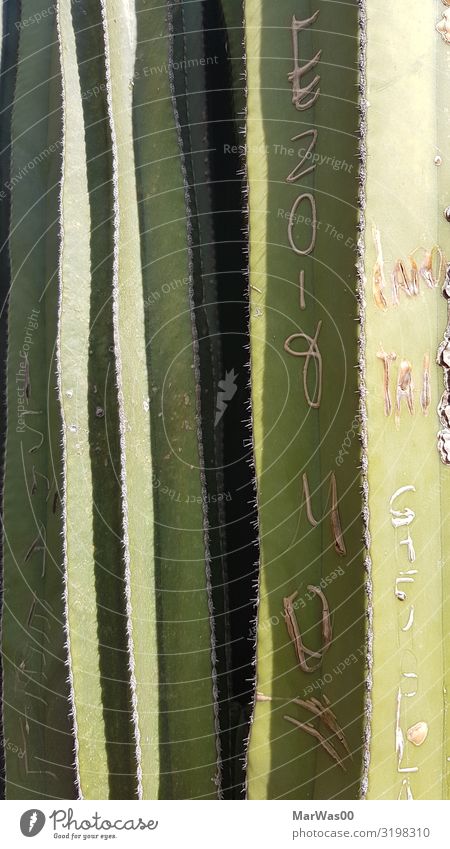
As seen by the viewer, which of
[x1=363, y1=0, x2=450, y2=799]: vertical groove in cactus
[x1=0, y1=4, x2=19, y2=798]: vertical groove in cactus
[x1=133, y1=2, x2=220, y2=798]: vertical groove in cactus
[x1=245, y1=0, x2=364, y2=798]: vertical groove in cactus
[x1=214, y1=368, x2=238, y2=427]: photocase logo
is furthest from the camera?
[x1=0, y1=4, x2=19, y2=798]: vertical groove in cactus

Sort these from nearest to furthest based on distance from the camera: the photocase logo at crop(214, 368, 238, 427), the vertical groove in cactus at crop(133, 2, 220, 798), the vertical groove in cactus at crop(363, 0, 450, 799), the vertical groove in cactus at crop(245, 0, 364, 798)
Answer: the vertical groove in cactus at crop(363, 0, 450, 799), the vertical groove in cactus at crop(245, 0, 364, 798), the vertical groove in cactus at crop(133, 2, 220, 798), the photocase logo at crop(214, 368, 238, 427)

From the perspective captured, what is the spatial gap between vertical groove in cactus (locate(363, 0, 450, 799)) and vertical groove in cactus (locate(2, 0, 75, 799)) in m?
0.68

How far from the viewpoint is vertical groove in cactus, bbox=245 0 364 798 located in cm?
124

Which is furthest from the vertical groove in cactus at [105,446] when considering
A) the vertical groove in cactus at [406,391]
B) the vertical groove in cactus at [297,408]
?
the vertical groove in cactus at [406,391]

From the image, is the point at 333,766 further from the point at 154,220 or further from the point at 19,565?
the point at 154,220

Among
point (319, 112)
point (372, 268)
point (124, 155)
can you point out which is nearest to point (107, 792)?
point (372, 268)

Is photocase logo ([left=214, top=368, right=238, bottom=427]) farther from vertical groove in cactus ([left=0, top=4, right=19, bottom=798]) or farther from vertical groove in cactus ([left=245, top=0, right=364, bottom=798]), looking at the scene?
vertical groove in cactus ([left=0, top=4, right=19, bottom=798])

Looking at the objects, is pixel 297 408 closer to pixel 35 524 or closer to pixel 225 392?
pixel 225 392

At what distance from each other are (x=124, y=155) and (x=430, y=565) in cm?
93

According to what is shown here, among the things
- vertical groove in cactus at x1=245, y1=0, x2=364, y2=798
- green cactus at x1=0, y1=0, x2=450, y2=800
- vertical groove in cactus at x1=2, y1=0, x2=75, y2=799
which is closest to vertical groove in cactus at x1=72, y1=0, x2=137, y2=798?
green cactus at x1=0, y1=0, x2=450, y2=800

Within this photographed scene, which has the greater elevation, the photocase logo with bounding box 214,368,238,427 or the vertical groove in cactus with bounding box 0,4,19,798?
the vertical groove in cactus with bounding box 0,4,19,798
